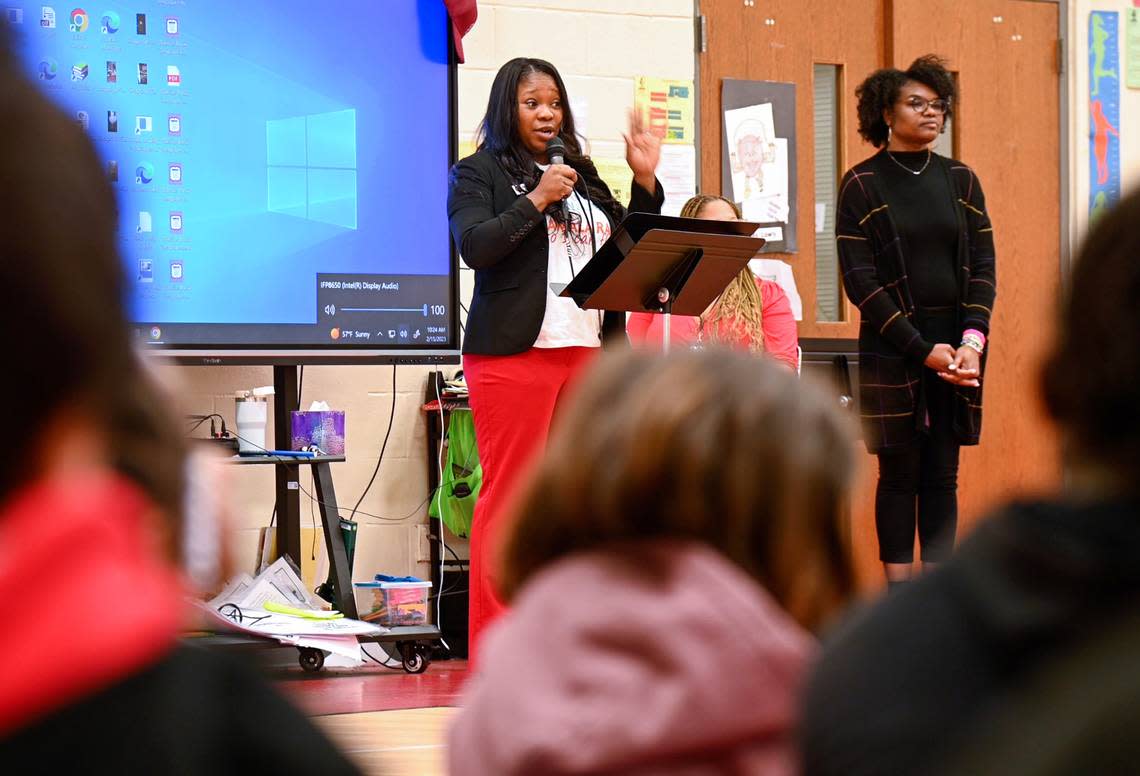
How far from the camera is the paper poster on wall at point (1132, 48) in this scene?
17.8 ft

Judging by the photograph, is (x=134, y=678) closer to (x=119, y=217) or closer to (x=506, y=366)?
(x=119, y=217)

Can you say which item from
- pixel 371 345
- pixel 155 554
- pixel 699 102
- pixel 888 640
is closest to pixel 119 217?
pixel 155 554

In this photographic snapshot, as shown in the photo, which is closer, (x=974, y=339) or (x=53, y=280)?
(x=53, y=280)

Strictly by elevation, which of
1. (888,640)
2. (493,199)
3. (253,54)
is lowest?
(888,640)

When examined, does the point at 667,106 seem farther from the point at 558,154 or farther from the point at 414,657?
the point at 414,657

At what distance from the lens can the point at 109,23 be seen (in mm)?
3602

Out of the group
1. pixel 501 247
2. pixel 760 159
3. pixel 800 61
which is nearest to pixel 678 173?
pixel 760 159

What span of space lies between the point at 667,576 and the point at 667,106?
4.07 metres

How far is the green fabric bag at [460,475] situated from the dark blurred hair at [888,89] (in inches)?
56.5

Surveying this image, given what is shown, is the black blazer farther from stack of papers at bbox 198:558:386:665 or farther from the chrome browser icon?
the chrome browser icon

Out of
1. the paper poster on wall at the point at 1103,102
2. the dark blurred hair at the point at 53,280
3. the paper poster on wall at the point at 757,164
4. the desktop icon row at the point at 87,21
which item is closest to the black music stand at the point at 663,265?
the desktop icon row at the point at 87,21

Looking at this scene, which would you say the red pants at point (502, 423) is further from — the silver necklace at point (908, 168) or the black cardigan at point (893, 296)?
the silver necklace at point (908, 168)

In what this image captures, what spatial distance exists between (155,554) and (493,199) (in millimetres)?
2871

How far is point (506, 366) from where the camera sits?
3219 millimetres
